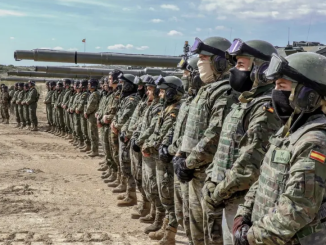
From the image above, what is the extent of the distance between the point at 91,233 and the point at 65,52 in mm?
5128

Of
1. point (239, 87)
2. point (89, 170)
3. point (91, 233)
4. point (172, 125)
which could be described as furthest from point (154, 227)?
point (89, 170)

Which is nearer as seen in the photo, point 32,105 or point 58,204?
point 58,204

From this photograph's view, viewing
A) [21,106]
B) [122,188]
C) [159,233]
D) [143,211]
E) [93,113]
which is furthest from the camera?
[21,106]

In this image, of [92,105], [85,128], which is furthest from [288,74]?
[85,128]

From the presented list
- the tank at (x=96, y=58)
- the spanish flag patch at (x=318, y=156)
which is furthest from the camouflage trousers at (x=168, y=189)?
the tank at (x=96, y=58)

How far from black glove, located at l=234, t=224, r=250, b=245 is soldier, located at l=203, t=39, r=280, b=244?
557 mm

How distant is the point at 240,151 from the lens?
3658 millimetres

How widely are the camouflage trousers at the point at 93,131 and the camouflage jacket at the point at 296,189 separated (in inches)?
434

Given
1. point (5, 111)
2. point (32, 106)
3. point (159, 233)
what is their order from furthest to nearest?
1. point (5, 111)
2. point (32, 106)
3. point (159, 233)

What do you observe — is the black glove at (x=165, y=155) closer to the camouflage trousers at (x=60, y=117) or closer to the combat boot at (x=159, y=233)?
the combat boot at (x=159, y=233)

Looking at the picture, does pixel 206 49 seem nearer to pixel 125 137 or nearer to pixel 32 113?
pixel 125 137

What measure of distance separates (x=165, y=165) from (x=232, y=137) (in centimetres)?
257

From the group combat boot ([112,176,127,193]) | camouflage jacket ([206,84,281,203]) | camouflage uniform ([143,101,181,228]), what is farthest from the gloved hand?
combat boot ([112,176,127,193])

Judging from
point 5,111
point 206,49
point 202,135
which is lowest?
point 5,111
